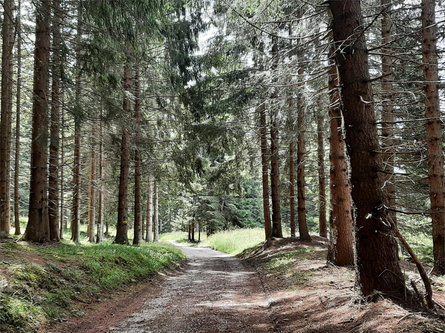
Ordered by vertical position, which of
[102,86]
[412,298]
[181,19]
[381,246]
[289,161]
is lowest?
[412,298]

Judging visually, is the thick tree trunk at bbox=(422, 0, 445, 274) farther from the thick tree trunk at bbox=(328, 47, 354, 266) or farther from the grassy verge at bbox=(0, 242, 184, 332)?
the grassy verge at bbox=(0, 242, 184, 332)

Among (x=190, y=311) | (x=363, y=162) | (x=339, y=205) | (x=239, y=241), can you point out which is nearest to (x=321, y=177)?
(x=339, y=205)

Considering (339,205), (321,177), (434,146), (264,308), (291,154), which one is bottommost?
(264,308)

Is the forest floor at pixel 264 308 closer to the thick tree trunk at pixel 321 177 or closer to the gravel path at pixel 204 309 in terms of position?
the gravel path at pixel 204 309

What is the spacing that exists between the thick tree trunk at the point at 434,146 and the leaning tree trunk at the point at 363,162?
331cm

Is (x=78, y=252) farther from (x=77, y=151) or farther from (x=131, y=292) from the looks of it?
(x=77, y=151)

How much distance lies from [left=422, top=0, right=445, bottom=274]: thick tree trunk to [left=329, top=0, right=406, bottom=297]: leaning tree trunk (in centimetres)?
331

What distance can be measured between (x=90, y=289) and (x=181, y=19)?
9.45 m

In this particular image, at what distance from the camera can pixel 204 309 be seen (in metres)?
6.28

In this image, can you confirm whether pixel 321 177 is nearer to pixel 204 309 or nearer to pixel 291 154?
pixel 291 154

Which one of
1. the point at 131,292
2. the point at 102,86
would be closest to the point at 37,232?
the point at 131,292

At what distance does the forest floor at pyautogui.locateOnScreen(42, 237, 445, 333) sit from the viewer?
13.3 ft

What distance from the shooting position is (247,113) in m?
15.1

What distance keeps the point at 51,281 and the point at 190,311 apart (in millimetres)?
2654
